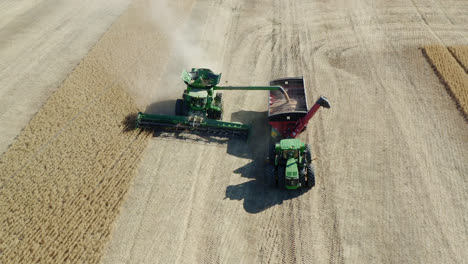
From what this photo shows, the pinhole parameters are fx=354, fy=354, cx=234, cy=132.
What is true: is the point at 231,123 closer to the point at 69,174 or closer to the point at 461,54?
the point at 69,174

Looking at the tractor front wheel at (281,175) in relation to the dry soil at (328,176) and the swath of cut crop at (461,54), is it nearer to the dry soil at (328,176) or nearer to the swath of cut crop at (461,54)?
the dry soil at (328,176)

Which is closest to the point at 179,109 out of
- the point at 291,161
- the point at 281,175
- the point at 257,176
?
the point at 257,176

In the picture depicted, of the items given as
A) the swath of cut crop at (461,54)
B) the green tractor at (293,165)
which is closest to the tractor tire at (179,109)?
the green tractor at (293,165)

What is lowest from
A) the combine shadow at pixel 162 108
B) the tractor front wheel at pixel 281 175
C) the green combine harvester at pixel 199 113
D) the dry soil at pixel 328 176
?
the dry soil at pixel 328 176

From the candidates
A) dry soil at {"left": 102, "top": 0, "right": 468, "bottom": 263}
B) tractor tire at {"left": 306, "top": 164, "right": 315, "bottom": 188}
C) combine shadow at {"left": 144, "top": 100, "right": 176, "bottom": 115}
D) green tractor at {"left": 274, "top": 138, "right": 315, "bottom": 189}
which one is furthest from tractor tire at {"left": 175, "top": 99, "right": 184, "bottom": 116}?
tractor tire at {"left": 306, "top": 164, "right": 315, "bottom": 188}

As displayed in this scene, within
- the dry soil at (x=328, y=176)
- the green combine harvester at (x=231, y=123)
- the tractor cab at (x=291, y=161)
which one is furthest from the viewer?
the green combine harvester at (x=231, y=123)

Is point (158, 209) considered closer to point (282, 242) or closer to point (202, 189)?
point (202, 189)

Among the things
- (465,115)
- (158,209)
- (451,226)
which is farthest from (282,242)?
(465,115)
